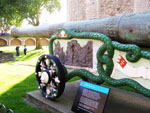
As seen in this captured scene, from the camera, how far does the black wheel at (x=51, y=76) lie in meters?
3.32

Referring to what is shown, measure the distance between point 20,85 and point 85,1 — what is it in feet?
35.4

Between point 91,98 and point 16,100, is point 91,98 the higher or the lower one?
the higher one

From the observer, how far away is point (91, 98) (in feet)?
8.82

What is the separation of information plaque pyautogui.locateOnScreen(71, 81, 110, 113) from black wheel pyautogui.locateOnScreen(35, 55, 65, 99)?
1.75 feet

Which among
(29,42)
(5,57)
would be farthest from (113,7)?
(29,42)

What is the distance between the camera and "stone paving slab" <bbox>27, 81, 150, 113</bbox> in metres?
3.18

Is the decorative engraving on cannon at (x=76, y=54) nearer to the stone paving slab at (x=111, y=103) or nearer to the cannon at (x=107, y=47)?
the cannon at (x=107, y=47)

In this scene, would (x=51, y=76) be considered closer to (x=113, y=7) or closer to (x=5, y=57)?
(x=113, y=7)

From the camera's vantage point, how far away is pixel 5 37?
36125 mm

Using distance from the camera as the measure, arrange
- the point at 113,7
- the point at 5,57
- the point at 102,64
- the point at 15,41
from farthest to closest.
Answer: the point at 15,41
the point at 5,57
the point at 113,7
the point at 102,64

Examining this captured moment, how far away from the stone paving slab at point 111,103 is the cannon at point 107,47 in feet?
0.60

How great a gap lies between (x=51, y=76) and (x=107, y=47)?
1297 mm

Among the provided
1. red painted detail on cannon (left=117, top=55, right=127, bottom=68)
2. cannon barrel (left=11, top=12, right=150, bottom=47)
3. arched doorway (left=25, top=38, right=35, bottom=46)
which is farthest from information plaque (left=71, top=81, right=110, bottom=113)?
arched doorway (left=25, top=38, right=35, bottom=46)

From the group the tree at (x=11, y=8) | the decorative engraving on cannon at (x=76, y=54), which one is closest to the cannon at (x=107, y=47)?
the decorative engraving on cannon at (x=76, y=54)
